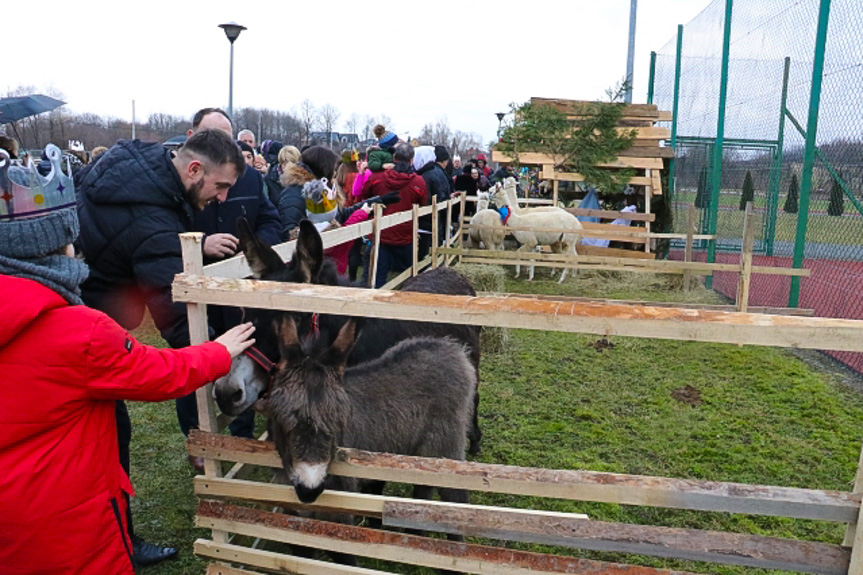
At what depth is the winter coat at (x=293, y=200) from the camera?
5633 millimetres

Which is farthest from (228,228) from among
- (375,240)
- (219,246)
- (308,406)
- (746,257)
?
(746,257)

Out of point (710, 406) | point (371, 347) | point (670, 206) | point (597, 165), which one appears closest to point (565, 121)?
point (597, 165)

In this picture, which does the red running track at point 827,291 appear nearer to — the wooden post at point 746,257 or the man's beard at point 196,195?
the wooden post at point 746,257

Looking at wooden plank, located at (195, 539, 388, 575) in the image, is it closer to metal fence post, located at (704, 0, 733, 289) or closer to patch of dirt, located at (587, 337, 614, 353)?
patch of dirt, located at (587, 337, 614, 353)

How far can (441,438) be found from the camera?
3.22 metres

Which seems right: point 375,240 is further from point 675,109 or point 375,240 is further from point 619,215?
point 675,109

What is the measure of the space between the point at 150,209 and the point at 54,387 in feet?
4.66

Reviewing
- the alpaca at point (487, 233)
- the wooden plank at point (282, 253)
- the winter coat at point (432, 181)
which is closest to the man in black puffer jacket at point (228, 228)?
the wooden plank at point (282, 253)

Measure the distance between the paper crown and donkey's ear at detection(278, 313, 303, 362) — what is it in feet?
2.98

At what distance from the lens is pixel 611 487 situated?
2.15 meters

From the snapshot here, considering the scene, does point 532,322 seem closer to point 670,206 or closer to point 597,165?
point 597,165

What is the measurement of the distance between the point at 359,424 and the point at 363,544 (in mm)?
570

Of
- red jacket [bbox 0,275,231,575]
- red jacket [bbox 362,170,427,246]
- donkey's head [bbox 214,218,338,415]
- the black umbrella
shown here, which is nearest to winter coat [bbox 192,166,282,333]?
donkey's head [bbox 214,218,338,415]

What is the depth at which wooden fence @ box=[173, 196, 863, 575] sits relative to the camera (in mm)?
2020
